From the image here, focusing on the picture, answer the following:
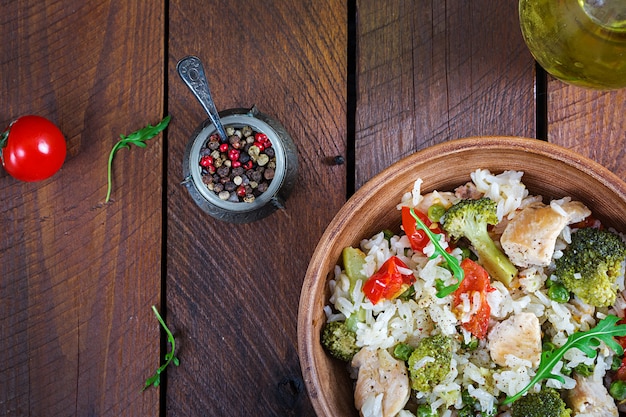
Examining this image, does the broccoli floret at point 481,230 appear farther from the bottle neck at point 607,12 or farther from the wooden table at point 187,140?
the bottle neck at point 607,12

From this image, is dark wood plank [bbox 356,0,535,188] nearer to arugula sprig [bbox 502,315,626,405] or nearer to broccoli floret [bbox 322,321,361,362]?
broccoli floret [bbox 322,321,361,362]

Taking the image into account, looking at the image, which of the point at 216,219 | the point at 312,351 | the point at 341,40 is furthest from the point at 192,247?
the point at 341,40

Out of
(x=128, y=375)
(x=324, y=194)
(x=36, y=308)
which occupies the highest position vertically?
(x=36, y=308)

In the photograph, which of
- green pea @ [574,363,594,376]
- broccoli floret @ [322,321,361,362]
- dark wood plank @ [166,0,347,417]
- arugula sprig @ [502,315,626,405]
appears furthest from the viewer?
dark wood plank @ [166,0,347,417]

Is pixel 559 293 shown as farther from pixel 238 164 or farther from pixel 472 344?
pixel 238 164

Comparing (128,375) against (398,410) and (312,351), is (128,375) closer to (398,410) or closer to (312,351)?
(312,351)

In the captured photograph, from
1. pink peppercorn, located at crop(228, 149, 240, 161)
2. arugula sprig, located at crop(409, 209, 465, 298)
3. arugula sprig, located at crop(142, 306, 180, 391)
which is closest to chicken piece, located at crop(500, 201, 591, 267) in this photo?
arugula sprig, located at crop(409, 209, 465, 298)
